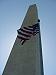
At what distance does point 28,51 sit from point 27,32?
3.65 ft

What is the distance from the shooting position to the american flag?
6.53 m

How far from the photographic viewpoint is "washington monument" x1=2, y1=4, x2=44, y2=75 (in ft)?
17.7

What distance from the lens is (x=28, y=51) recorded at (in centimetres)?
591

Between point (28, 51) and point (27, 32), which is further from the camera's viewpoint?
point (27, 32)

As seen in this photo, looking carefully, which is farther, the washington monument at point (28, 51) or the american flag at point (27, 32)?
the american flag at point (27, 32)

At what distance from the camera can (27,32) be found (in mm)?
6797

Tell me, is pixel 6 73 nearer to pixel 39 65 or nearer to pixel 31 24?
pixel 39 65

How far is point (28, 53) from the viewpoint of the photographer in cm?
584

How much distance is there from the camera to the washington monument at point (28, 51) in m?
5.40

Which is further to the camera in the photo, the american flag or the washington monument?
the american flag

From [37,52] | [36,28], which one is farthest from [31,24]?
[37,52]

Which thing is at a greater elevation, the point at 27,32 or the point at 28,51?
the point at 27,32

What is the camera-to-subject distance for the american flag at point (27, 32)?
6534 mm

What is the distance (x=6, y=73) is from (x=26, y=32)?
186 cm
